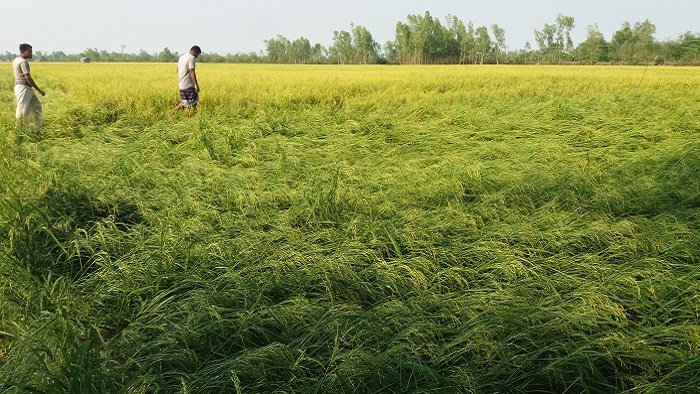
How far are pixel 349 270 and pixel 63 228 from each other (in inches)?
73.3

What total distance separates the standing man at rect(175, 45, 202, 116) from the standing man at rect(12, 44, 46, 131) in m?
1.93

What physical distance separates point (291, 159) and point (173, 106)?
4.61 metres

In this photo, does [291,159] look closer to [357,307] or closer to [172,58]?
[357,307]

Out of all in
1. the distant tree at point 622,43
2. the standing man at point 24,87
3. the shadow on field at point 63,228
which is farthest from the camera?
the distant tree at point 622,43

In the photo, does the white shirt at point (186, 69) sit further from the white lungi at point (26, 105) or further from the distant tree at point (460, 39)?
the distant tree at point (460, 39)

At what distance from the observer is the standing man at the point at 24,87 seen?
599 centimetres

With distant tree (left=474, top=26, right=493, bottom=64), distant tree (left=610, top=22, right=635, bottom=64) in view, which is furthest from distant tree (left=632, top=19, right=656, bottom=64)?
distant tree (left=474, top=26, right=493, bottom=64)

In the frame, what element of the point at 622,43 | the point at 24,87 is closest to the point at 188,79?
the point at 24,87

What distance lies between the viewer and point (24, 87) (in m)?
6.08

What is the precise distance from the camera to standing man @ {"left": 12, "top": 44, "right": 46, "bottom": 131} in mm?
5988

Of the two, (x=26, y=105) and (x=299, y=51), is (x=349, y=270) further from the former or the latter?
(x=299, y=51)

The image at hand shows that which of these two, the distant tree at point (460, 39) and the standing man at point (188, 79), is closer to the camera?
the standing man at point (188, 79)

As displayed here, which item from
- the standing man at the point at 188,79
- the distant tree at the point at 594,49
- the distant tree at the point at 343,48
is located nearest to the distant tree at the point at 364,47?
the distant tree at the point at 343,48

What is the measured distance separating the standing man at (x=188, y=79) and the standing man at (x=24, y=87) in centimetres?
193
